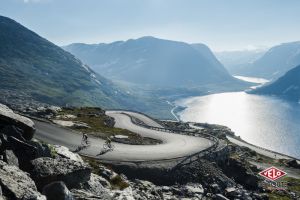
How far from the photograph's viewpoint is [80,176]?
23.0m

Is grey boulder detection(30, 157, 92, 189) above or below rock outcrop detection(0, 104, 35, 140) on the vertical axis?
below

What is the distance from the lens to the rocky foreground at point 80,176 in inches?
702

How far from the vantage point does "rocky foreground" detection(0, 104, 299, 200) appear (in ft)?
58.5

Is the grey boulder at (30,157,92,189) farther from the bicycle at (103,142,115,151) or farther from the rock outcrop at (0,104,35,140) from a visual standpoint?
the bicycle at (103,142,115,151)

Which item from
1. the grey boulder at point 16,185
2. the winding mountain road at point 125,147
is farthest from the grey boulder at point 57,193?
the winding mountain road at point 125,147

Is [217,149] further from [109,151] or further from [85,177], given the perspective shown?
[85,177]

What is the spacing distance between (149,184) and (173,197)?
15.7 ft

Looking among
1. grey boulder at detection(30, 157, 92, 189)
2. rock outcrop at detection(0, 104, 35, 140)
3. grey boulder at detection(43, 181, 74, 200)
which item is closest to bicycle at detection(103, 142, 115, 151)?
rock outcrop at detection(0, 104, 35, 140)

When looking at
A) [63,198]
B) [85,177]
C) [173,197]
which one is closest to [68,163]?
[85,177]

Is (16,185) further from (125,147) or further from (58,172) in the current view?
(125,147)

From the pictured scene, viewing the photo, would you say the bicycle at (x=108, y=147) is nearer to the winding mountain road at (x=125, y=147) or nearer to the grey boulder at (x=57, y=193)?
the winding mountain road at (x=125, y=147)

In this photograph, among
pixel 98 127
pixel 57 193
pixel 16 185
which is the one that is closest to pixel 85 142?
pixel 98 127

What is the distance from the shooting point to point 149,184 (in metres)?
39.8

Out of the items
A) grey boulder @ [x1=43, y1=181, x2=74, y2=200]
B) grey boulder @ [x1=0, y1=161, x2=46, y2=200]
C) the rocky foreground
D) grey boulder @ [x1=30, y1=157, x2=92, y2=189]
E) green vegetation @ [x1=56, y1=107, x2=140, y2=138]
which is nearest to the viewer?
grey boulder @ [x1=0, y1=161, x2=46, y2=200]
